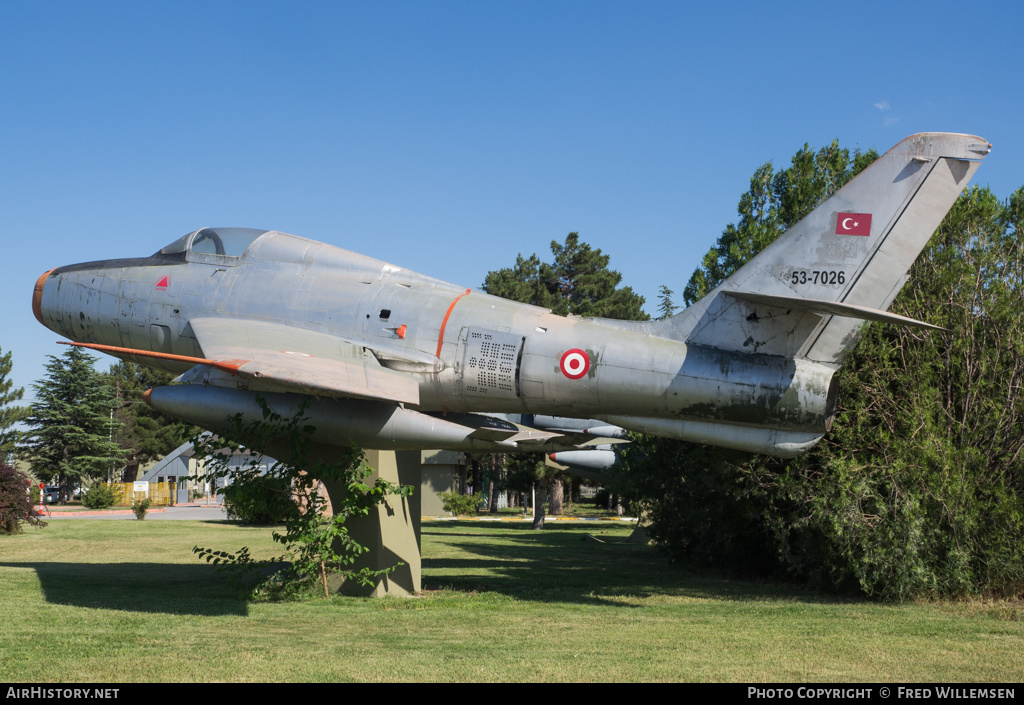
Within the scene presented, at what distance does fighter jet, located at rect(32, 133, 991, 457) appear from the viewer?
34.8 ft

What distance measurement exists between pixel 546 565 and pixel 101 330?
10949 millimetres

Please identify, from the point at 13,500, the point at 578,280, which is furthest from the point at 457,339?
the point at 578,280

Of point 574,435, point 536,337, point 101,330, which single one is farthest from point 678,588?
point 101,330

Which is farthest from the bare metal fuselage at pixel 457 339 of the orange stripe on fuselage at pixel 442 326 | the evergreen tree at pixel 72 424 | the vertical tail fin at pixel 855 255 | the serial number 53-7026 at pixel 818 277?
the evergreen tree at pixel 72 424

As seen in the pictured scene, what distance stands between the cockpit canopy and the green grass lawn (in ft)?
17.9

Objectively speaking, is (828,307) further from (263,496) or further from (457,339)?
(263,496)

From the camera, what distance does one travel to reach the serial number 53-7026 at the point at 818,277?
10883 millimetres

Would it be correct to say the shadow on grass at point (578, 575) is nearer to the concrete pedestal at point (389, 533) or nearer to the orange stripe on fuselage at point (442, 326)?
the concrete pedestal at point (389, 533)

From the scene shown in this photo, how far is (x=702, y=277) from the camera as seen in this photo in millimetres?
17094

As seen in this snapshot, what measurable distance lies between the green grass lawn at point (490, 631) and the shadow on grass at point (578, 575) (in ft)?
0.26

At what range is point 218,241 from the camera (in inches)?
511

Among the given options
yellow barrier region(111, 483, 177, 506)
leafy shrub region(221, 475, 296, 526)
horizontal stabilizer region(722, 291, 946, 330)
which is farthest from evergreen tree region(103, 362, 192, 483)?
horizontal stabilizer region(722, 291, 946, 330)

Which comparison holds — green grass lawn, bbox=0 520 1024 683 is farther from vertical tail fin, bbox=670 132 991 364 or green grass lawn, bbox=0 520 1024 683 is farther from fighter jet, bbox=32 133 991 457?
vertical tail fin, bbox=670 132 991 364

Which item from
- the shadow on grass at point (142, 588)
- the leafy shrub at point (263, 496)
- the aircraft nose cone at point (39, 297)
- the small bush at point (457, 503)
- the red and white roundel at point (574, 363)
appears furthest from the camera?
the small bush at point (457, 503)
